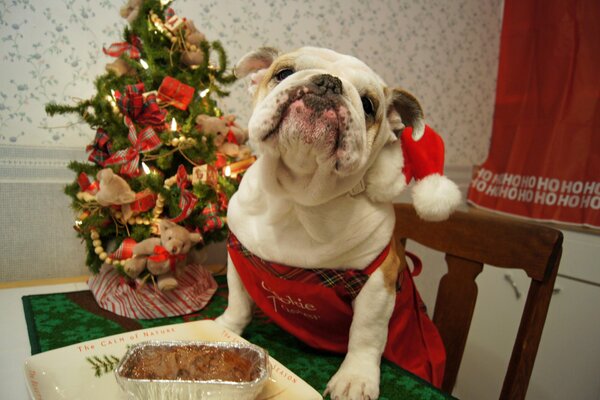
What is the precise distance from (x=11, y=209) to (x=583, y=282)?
6.57ft

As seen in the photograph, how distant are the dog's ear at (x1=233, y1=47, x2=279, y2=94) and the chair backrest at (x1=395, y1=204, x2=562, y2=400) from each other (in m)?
0.66

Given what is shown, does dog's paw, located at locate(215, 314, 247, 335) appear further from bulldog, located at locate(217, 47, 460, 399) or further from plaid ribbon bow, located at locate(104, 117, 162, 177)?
plaid ribbon bow, located at locate(104, 117, 162, 177)

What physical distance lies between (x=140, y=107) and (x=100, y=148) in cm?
15

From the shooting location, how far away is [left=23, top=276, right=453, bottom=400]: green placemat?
0.80 meters

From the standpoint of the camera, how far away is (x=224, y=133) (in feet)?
3.54

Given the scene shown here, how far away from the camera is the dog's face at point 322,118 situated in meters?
0.65

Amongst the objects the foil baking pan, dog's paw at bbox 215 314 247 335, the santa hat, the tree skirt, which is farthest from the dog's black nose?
the tree skirt

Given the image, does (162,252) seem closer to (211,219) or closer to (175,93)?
(211,219)

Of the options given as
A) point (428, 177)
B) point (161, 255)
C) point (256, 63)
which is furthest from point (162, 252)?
point (428, 177)

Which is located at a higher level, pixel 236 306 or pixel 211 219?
pixel 211 219

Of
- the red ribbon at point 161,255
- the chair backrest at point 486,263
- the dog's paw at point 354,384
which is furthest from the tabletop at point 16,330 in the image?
the chair backrest at point 486,263

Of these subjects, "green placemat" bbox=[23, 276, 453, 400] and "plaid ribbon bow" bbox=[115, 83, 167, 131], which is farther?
"plaid ribbon bow" bbox=[115, 83, 167, 131]

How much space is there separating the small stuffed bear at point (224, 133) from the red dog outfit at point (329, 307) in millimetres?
311

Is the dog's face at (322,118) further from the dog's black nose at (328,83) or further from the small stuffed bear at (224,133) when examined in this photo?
the small stuffed bear at (224,133)
